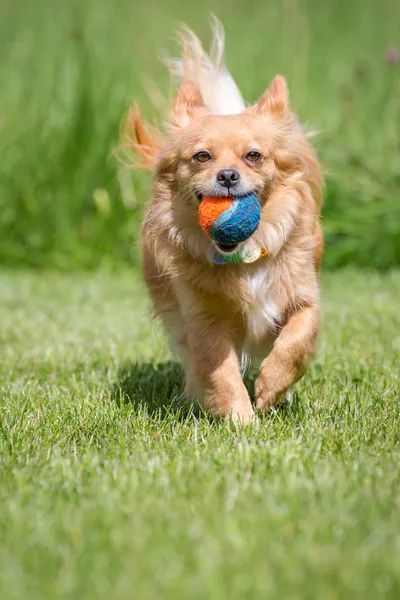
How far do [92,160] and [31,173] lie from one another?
0.56 metres

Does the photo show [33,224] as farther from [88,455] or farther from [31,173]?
[88,455]

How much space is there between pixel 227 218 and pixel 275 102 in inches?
29.9

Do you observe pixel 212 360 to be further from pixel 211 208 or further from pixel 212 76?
pixel 212 76

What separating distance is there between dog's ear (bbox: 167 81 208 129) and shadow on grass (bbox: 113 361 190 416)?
1.16m

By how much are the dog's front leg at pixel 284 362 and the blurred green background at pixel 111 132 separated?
3767 mm

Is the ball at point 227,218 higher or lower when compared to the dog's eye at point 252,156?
lower

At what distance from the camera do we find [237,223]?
3.08 metres

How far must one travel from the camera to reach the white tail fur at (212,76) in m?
3.96

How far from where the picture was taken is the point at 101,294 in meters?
6.72

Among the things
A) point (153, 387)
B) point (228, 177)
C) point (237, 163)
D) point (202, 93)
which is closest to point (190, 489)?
point (228, 177)

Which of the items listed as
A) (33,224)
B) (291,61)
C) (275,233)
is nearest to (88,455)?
(275,233)

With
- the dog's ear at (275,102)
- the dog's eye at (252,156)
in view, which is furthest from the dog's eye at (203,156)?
the dog's ear at (275,102)

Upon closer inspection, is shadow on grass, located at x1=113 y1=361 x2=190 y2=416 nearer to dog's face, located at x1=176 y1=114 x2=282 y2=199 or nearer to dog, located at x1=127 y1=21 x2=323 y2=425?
dog, located at x1=127 y1=21 x2=323 y2=425

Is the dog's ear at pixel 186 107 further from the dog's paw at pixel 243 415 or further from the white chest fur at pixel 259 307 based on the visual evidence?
the dog's paw at pixel 243 415
